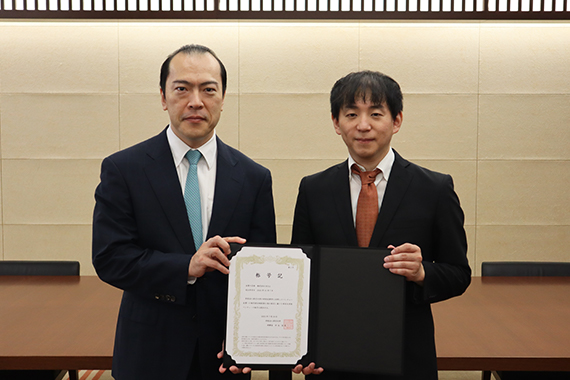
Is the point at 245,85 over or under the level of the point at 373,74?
over

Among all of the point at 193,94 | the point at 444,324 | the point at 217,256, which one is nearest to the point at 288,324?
the point at 217,256

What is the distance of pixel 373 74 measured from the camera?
1.44 metres

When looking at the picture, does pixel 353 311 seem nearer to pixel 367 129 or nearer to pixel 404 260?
pixel 404 260

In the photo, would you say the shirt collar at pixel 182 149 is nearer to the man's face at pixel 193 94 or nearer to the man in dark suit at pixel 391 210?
the man's face at pixel 193 94

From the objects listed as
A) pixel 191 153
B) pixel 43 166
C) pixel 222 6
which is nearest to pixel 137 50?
pixel 222 6

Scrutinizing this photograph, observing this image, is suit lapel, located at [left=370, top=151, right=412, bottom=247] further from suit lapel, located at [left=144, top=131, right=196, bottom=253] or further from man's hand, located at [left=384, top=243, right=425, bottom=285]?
suit lapel, located at [left=144, top=131, right=196, bottom=253]

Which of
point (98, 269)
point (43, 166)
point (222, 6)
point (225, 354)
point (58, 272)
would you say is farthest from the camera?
point (43, 166)

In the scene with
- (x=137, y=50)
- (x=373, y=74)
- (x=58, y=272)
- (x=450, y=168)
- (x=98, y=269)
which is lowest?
(x=58, y=272)

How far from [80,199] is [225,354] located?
3.27 metres

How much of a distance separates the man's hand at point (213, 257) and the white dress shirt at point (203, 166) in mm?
170

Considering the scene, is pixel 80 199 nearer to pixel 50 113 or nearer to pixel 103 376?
pixel 50 113

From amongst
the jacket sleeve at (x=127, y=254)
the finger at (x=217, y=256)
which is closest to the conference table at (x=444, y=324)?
the jacket sleeve at (x=127, y=254)

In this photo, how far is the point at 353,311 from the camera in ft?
4.27

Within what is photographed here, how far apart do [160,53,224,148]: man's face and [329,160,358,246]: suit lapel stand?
0.43 meters
